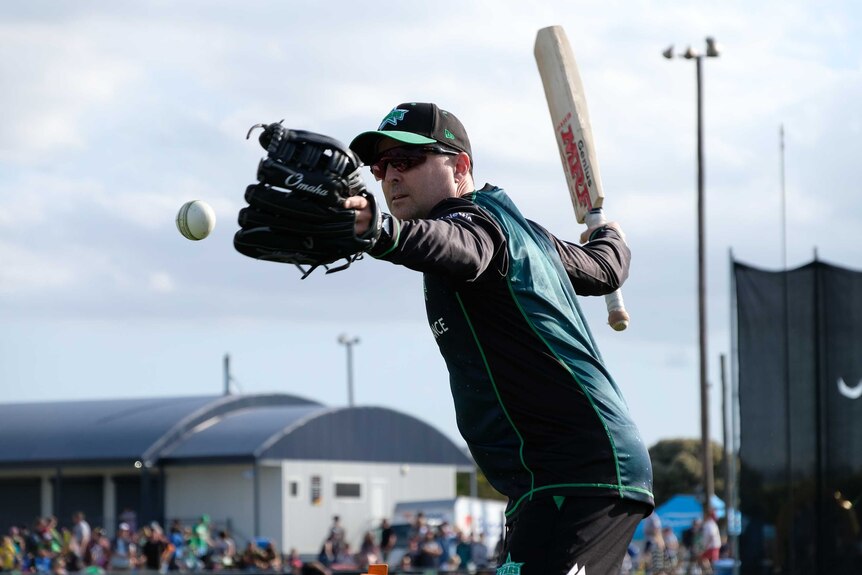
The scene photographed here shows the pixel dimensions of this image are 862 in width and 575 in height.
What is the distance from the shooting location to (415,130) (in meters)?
4.59

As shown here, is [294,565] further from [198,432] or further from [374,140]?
[198,432]

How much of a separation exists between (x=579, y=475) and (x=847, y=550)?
8.41 meters

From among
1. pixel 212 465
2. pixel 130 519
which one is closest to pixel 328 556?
pixel 130 519

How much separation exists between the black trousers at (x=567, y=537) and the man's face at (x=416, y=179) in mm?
1070

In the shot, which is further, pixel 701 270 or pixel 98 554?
pixel 701 270

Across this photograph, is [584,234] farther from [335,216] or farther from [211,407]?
[211,407]

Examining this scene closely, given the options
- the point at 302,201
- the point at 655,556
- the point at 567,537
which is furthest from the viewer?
the point at 655,556

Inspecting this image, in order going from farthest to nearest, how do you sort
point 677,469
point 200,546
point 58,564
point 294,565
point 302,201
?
point 677,469
point 200,546
point 58,564
point 294,565
point 302,201

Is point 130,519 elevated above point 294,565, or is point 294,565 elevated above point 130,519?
point 294,565

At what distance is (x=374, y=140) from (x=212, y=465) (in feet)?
112

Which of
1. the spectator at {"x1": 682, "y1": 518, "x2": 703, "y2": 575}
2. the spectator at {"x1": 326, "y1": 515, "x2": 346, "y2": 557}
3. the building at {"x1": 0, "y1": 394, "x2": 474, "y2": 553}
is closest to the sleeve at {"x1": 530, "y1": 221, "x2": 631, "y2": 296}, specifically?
the spectator at {"x1": 682, "y1": 518, "x2": 703, "y2": 575}

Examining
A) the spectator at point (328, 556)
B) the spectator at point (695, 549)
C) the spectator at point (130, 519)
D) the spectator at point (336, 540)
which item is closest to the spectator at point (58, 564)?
the spectator at point (130, 519)

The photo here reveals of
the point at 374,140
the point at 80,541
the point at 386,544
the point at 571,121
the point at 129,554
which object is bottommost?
the point at 129,554

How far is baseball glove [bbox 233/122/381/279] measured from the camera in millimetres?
3613
